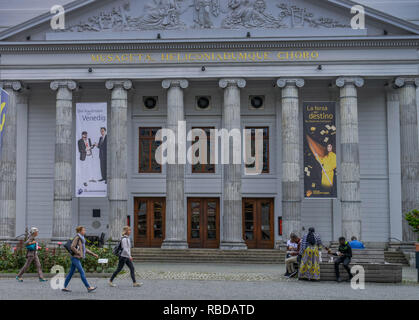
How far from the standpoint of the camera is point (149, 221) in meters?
31.8

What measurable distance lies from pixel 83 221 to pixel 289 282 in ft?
53.7

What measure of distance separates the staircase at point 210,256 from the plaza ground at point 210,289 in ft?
21.8

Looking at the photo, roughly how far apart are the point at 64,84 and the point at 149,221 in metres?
8.32

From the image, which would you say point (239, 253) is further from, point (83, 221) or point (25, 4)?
point (25, 4)

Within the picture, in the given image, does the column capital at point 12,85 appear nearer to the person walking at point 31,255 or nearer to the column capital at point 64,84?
the column capital at point 64,84

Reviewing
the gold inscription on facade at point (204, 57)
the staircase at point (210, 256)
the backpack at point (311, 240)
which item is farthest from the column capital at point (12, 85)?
the backpack at point (311, 240)

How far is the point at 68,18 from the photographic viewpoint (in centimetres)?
2939

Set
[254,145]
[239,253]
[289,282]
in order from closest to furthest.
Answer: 1. [289,282]
2. [239,253]
3. [254,145]

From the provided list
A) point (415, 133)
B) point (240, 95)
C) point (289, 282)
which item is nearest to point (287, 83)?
point (240, 95)

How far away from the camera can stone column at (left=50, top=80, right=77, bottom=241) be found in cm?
2864

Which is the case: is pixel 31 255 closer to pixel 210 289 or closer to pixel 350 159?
pixel 210 289

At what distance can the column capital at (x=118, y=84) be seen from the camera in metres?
29.0

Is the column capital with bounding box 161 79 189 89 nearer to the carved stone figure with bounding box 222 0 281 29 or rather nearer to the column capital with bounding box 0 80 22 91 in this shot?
the carved stone figure with bounding box 222 0 281 29

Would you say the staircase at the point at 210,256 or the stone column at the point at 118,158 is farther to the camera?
the stone column at the point at 118,158
